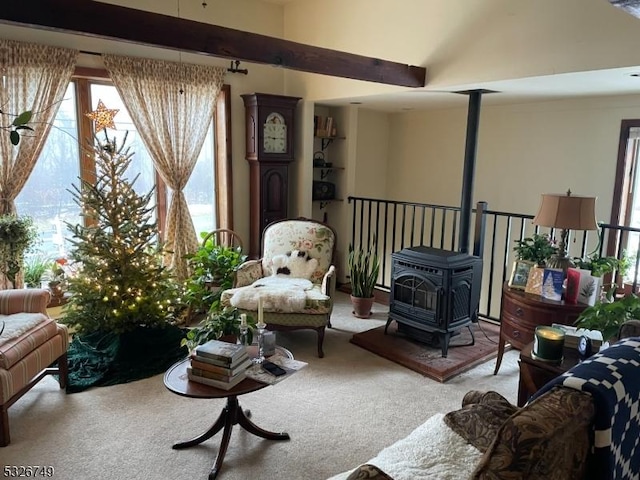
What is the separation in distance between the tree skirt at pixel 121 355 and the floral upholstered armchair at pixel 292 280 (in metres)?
0.56

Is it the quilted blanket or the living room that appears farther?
the living room

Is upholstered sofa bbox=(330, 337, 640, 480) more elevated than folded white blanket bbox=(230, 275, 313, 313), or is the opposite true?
upholstered sofa bbox=(330, 337, 640, 480)

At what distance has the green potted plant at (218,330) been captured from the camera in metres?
2.49

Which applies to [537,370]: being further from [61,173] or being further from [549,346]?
[61,173]

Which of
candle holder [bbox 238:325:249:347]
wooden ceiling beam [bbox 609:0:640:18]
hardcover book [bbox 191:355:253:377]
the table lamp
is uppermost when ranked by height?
wooden ceiling beam [bbox 609:0:640:18]

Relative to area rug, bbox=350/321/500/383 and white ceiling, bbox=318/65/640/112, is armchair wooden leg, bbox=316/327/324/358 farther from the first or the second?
white ceiling, bbox=318/65/640/112

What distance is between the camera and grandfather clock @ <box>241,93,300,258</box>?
4.94 meters

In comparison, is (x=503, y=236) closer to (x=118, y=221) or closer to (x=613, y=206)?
(x=613, y=206)

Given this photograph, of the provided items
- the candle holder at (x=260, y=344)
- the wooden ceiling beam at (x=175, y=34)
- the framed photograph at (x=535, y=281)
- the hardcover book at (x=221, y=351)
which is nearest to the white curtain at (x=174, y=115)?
the wooden ceiling beam at (x=175, y=34)

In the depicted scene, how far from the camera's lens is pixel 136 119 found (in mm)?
4348

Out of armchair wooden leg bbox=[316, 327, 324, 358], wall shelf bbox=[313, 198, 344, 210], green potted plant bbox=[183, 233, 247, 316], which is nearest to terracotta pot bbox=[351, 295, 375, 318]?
armchair wooden leg bbox=[316, 327, 324, 358]

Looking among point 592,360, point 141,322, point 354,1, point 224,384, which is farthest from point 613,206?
point 141,322

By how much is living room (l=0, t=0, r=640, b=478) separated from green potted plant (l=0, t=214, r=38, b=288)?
1.09 m

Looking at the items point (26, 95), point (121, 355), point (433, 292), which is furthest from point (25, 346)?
point (433, 292)
